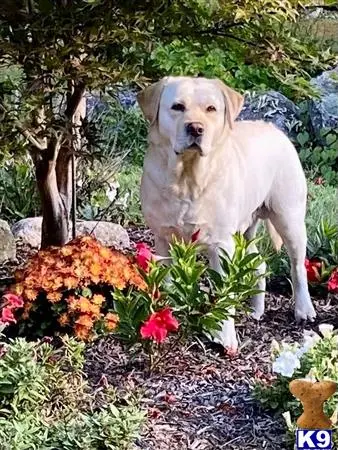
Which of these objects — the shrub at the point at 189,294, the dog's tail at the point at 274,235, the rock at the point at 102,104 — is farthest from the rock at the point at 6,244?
the rock at the point at 102,104

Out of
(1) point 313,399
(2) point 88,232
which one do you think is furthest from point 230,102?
(2) point 88,232

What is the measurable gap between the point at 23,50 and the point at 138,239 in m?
3.02

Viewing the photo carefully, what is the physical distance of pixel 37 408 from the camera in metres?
3.34

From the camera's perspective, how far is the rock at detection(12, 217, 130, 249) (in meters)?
6.45

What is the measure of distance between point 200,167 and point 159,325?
36.2 inches

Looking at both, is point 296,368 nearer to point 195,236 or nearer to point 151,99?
point 195,236

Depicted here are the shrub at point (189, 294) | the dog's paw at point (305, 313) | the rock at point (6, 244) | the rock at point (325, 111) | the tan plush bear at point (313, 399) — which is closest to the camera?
the tan plush bear at point (313, 399)

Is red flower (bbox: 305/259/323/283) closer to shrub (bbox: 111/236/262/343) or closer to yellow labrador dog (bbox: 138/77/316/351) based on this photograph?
yellow labrador dog (bbox: 138/77/316/351)

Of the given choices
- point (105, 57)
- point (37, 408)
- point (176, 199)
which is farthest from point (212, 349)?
point (105, 57)

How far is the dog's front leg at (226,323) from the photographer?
4066 millimetres

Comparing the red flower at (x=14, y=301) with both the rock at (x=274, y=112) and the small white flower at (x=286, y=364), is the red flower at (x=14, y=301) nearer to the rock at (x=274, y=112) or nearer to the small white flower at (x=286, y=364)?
the small white flower at (x=286, y=364)

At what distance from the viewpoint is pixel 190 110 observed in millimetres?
4027

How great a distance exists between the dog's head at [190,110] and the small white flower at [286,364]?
3.58ft

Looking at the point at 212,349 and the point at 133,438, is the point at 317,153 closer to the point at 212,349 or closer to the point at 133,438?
the point at 212,349
